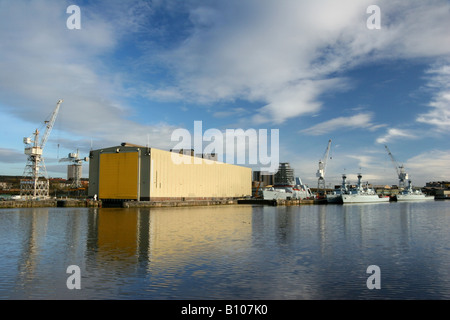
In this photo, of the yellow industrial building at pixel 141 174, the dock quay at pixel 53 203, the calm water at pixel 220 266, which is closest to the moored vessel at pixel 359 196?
the yellow industrial building at pixel 141 174

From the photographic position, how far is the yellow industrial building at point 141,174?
87.3 meters

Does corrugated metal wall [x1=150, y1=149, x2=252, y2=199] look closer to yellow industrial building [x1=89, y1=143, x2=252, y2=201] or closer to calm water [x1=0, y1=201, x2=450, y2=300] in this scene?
yellow industrial building [x1=89, y1=143, x2=252, y2=201]

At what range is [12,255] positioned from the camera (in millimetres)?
21078

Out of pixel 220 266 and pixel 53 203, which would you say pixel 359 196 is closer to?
pixel 53 203

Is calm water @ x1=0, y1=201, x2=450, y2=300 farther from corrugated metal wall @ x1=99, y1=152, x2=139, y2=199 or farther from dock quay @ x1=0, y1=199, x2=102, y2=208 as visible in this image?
dock quay @ x1=0, y1=199, x2=102, y2=208

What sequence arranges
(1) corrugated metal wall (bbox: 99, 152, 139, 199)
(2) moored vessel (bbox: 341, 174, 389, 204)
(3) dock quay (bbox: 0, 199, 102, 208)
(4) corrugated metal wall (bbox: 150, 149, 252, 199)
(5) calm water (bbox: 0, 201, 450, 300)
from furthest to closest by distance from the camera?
(2) moored vessel (bbox: 341, 174, 389, 204)
(4) corrugated metal wall (bbox: 150, 149, 252, 199)
(1) corrugated metal wall (bbox: 99, 152, 139, 199)
(3) dock quay (bbox: 0, 199, 102, 208)
(5) calm water (bbox: 0, 201, 450, 300)

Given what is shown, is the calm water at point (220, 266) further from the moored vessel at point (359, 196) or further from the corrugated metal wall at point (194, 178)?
the moored vessel at point (359, 196)

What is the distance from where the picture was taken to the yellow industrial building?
8731cm

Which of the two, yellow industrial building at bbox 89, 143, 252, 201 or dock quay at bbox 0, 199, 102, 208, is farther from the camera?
yellow industrial building at bbox 89, 143, 252, 201


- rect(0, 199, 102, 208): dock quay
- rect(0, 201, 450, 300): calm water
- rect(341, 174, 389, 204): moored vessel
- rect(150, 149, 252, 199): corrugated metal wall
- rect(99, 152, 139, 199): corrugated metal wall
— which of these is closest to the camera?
rect(0, 201, 450, 300): calm water

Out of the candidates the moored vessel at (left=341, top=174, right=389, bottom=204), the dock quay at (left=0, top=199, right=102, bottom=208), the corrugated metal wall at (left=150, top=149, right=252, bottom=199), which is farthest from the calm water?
the moored vessel at (left=341, top=174, right=389, bottom=204)

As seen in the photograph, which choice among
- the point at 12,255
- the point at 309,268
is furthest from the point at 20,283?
the point at 309,268

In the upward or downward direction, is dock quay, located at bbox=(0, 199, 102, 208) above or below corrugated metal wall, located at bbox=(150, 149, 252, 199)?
below
